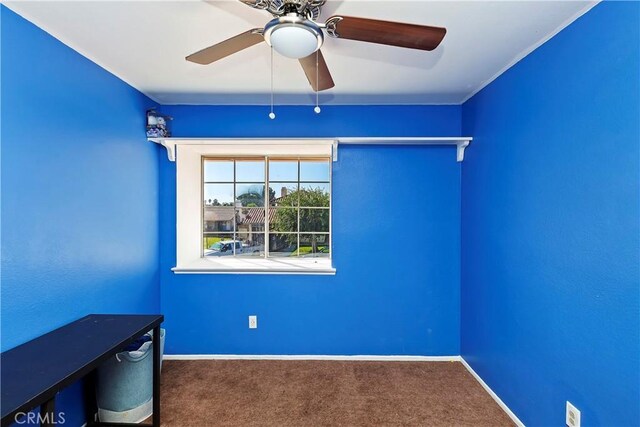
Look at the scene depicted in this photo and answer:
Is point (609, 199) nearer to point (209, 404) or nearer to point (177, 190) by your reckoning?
point (209, 404)

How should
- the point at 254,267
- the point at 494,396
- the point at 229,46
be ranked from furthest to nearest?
the point at 254,267, the point at 494,396, the point at 229,46

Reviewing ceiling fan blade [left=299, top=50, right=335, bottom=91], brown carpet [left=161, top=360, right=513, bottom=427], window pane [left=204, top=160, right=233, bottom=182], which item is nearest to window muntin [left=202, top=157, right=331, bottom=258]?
window pane [left=204, top=160, right=233, bottom=182]

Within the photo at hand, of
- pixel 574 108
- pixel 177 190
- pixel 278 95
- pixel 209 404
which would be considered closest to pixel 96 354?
pixel 209 404

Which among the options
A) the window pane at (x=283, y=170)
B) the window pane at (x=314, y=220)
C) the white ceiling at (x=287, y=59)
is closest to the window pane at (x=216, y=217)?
the window pane at (x=283, y=170)

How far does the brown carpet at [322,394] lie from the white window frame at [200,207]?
81 centimetres

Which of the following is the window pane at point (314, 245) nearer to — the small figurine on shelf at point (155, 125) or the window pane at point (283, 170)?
the window pane at point (283, 170)

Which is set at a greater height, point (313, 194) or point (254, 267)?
point (313, 194)

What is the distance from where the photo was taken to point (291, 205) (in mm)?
2857

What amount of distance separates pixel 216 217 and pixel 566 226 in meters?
2.68

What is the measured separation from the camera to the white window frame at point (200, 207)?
256cm

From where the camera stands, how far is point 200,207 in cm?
282

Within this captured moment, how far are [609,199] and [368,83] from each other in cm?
158

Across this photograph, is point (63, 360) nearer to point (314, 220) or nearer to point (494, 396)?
point (314, 220)

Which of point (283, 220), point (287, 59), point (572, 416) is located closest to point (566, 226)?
point (572, 416)
